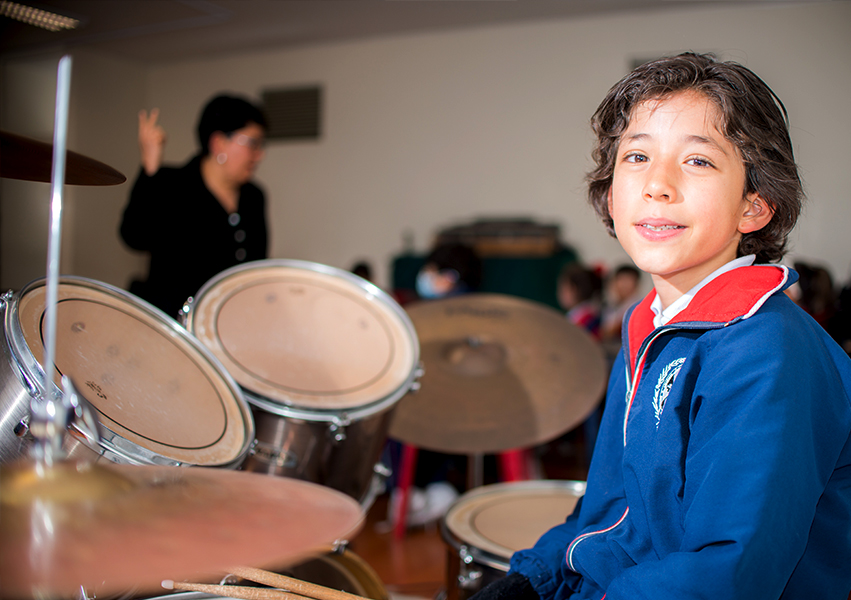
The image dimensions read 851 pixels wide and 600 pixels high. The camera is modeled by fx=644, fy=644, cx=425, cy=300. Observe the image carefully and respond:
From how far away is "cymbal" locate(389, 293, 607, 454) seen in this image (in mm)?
1696

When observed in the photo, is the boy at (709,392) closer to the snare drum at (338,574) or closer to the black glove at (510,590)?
the black glove at (510,590)

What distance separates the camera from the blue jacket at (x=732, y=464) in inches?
21.9

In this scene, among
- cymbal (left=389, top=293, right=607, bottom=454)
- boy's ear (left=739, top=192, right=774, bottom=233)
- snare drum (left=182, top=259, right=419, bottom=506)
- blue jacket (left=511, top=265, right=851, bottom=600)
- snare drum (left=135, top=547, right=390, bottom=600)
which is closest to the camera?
blue jacket (left=511, top=265, right=851, bottom=600)

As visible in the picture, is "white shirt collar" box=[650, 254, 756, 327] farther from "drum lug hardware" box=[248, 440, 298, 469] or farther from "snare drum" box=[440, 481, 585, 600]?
"drum lug hardware" box=[248, 440, 298, 469]

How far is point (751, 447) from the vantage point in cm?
57

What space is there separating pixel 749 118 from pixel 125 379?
851mm

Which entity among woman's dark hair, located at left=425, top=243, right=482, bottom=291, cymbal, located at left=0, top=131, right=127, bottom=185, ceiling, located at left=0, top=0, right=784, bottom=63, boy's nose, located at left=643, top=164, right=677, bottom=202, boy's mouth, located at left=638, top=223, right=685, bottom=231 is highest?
ceiling, located at left=0, top=0, right=784, bottom=63

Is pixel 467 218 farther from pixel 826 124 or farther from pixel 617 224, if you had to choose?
pixel 617 224

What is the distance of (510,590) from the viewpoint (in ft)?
2.77

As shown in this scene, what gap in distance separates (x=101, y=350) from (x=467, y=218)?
12.4ft

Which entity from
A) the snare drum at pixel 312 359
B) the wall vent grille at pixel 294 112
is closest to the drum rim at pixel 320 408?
the snare drum at pixel 312 359

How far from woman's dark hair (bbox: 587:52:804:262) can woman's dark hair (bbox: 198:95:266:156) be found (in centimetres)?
141

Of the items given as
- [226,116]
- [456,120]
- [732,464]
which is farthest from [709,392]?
[456,120]

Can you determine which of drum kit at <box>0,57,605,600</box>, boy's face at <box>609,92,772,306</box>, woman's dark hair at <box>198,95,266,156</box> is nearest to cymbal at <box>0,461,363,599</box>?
drum kit at <box>0,57,605,600</box>
